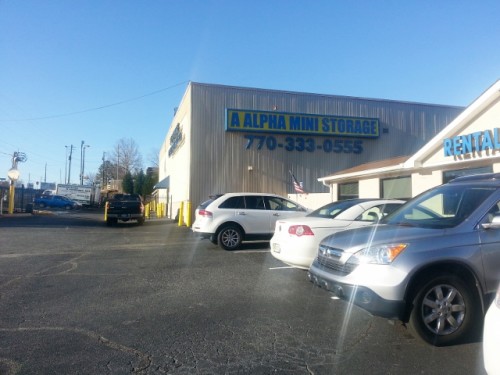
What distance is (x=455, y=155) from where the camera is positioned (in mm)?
11234

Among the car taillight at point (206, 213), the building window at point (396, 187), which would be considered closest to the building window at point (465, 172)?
the building window at point (396, 187)

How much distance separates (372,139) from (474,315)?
20.9 m

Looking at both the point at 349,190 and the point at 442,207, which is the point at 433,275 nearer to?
the point at 442,207

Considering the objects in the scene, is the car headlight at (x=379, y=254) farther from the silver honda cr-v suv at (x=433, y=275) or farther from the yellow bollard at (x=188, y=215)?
the yellow bollard at (x=188, y=215)

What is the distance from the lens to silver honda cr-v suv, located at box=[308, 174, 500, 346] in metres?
4.20

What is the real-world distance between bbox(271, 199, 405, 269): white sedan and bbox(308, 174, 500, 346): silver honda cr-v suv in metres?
2.36

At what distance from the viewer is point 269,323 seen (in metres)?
5.10

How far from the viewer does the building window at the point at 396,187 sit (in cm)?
1399

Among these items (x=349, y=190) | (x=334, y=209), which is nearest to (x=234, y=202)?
(x=334, y=209)

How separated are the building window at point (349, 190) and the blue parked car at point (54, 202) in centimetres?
3702

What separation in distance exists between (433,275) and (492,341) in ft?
5.07

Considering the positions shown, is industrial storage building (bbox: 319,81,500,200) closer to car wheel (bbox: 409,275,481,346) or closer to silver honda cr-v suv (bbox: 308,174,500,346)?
silver honda cr-v suv (bbox: 308,174,500,346)

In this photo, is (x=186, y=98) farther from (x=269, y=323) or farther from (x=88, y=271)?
(x=269, y=323)

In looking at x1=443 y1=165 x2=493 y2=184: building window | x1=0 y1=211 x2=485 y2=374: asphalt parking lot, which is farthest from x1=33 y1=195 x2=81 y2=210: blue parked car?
x1=443 y1=165 x2=493 y2=184: building window
